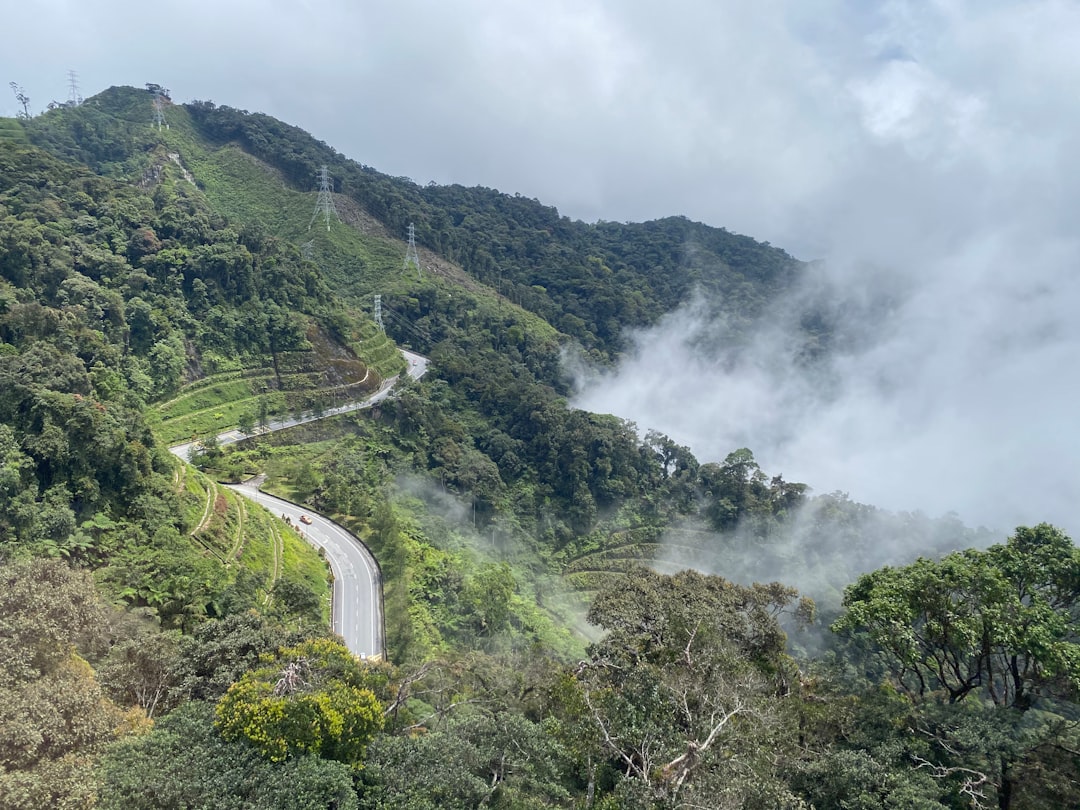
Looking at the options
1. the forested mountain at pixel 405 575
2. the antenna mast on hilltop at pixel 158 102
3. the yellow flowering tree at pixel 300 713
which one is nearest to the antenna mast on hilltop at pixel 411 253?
the forested mountain at pixel 405 575

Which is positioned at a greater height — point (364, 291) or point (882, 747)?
point (364, 291)

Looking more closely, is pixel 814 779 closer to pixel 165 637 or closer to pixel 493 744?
pixel 493 744

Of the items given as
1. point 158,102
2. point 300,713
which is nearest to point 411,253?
point 158,102

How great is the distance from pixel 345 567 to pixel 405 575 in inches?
183

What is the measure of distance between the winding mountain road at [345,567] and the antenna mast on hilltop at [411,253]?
57.9 metres

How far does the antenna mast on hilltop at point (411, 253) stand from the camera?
11063 centimetres

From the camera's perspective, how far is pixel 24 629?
1466 cm

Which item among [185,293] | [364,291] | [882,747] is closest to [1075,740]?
[882,747]

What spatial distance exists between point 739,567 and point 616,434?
891 inches

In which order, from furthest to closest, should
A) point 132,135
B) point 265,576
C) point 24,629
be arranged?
point 132,135, point 265,576, point 24,629

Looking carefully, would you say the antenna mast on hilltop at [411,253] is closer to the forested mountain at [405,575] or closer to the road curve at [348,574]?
the forested mountain at [405,575]

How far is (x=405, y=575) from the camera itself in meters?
44.3

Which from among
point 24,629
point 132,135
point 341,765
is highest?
point 132,135

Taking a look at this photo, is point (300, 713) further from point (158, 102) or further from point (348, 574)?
point (158, 102)
